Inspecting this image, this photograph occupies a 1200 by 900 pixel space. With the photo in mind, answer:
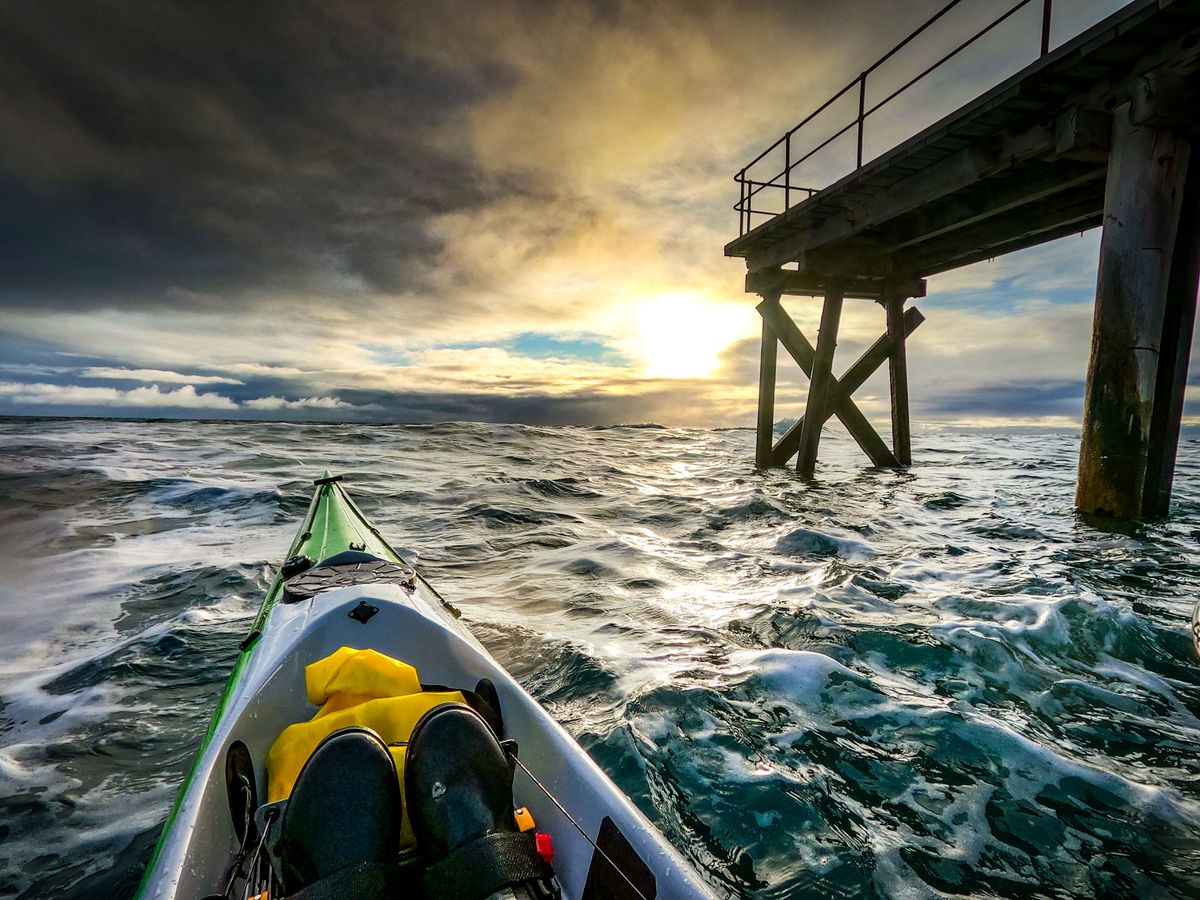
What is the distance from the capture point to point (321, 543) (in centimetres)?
475

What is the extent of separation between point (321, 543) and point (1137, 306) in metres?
7.55

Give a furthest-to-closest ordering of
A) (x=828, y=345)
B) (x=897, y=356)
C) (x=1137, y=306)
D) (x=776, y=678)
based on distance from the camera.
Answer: (x=897, y=356) < (x=828, y=345) < (x=1137, y=306) < (x=776, y=678)

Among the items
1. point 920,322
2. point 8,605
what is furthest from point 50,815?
point 920,322

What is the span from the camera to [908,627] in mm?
4465

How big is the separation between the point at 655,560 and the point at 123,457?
57.6 feet

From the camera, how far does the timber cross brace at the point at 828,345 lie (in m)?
10.7

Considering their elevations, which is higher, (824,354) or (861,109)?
(861,109)

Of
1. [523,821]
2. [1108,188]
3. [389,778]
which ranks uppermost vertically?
[1108,188]

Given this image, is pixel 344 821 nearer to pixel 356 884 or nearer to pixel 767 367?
pixel 356 884

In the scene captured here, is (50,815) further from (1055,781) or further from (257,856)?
(1055,781)

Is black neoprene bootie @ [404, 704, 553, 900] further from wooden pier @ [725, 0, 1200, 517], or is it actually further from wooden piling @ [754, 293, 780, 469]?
wooden piling @ [754, 293, 780, 469]

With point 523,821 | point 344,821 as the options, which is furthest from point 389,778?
point 523,821

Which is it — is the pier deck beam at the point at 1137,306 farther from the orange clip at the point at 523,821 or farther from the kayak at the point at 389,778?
the orange clip at the point at 523,821

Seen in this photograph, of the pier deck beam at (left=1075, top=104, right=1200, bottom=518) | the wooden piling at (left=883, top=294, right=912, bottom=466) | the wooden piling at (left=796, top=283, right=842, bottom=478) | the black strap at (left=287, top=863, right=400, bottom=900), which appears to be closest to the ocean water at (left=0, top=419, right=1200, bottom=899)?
the pier deck beam at (left=1075, top=104, right=1200, bottom=518)
